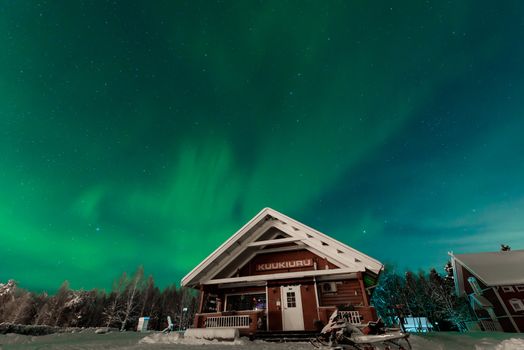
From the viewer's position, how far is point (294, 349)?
7.61 m

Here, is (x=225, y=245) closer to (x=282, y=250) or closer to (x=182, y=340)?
(x=282, y=250)

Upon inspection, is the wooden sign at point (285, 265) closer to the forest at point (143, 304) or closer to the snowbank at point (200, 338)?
the snowbank at point (200, 338)

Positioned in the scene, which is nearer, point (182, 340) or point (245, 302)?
point (182, 340)

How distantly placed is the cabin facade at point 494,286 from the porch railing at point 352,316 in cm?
1921

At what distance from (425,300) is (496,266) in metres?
18.0

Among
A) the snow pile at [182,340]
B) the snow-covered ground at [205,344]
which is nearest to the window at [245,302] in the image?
the snow pile at [182,340]

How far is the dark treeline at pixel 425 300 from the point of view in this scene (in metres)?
32.9

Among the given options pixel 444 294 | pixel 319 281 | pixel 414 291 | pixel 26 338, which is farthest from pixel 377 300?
pixel 26 338

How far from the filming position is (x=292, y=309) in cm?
1262

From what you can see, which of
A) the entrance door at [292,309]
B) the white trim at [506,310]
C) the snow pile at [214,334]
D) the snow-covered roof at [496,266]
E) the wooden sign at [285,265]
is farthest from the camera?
the snow-covered roof at [496,266]

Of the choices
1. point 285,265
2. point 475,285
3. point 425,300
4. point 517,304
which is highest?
point 425,300

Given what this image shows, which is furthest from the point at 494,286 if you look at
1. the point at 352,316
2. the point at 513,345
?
the point at 352,316

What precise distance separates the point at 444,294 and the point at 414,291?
4.97 m

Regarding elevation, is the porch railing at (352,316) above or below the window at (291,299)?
below
